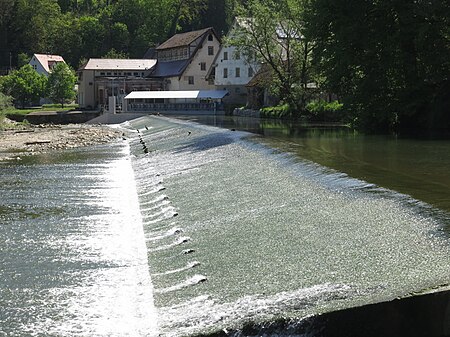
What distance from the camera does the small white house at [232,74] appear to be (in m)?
70.3

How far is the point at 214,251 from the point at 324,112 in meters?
35.9

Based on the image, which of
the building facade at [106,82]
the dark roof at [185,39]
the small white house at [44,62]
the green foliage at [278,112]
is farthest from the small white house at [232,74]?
the small white house at [44,62]

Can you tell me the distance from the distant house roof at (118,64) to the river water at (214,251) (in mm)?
66401

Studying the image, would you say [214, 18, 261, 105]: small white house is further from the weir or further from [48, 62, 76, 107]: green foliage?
the weir

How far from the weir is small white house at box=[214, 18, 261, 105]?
54.5 meters

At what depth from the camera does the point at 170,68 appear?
8375 centimetres

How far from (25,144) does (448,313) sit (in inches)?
1320

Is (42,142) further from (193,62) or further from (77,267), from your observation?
(193,62)

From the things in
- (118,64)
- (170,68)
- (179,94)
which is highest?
(118,64)

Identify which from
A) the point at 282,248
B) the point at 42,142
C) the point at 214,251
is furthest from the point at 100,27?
the point at 282,248

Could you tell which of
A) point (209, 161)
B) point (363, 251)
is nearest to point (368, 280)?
point (363, 251)

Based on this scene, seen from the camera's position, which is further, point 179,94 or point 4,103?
point 179,94

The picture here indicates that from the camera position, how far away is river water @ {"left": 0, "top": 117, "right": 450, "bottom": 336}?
26.5 feet

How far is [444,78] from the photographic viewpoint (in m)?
28.8
